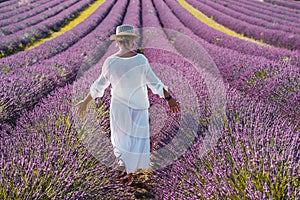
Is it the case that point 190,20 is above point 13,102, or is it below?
below

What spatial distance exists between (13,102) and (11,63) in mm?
2640

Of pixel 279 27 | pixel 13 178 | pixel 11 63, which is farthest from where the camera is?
pixel 279 27

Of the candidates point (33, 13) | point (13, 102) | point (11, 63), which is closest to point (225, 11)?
point (33, 13)

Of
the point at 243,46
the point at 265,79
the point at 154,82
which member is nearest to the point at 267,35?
the point at 243,46

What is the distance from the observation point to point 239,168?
2.06 m

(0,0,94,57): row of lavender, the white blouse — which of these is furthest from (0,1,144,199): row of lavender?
(0,0,94,57): row of lavender

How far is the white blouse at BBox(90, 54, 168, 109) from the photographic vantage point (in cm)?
253

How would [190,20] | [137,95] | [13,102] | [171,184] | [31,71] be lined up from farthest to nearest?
[190,20]
[31,71]
[13,102]
[137,95]
[171,184]

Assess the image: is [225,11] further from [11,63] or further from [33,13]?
[11,63]

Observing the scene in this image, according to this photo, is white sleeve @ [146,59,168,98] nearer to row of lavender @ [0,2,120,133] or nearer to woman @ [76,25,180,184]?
woman @ [76,25,180,184]

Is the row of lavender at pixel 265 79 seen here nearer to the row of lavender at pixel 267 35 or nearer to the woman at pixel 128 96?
the woman at pixel 128 96

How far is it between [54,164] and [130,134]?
0.74 meters

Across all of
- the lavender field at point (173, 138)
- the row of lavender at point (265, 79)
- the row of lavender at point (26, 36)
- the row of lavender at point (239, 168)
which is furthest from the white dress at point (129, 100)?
the row of lavender at point (26, 36)

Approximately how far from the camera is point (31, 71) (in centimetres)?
487
